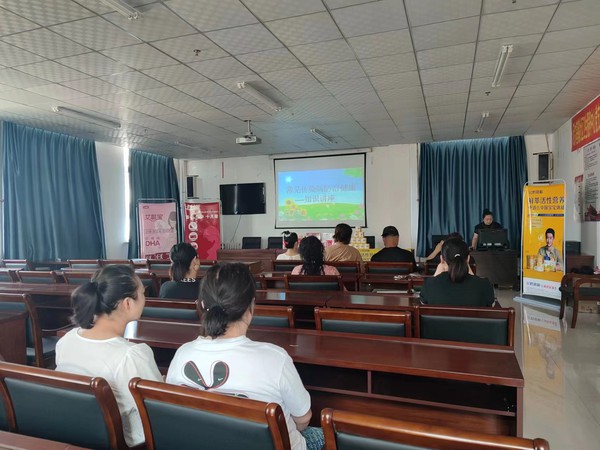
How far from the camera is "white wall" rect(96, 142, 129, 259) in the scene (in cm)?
768

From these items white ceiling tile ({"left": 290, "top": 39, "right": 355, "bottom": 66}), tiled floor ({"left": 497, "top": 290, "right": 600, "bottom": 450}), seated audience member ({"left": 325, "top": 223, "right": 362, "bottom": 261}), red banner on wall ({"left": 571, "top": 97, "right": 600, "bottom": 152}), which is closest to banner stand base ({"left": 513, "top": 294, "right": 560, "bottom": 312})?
tiled floor ({"left": 497, "top": 290, "right": 600, "bottom": 450})

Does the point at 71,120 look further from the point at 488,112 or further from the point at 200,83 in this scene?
the point at 488,112

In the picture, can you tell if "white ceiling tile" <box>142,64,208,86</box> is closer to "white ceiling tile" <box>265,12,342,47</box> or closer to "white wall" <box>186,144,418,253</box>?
"white ceiling tile" <box>265,12,342,47</box>

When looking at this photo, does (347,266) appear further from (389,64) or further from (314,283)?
(389,64)

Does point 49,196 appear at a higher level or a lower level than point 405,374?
higher

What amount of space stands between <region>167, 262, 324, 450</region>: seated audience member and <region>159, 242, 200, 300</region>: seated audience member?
59.0 inches

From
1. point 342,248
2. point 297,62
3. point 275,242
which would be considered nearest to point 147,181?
point 275,242

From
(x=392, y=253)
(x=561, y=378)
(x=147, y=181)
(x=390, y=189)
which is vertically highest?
(x=147, y=181)

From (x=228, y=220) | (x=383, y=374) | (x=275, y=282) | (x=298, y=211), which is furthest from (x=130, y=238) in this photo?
(x=383, y=374)

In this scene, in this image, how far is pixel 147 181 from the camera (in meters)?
8.66

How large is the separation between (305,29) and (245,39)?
54 cm

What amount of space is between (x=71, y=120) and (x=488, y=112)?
20.6 feet

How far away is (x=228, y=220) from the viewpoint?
32.1 ft

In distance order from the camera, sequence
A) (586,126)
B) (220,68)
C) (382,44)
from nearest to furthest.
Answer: (382,44) < (220,68) < (586,126)
